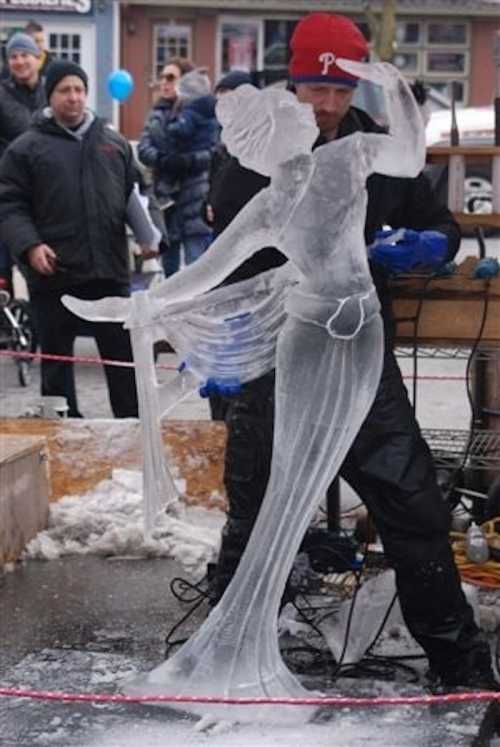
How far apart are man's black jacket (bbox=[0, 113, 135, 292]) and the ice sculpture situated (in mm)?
3334

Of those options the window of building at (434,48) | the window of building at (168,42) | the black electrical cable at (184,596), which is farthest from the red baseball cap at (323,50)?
the window of building at (434,48)

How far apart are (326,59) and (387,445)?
1147 mm

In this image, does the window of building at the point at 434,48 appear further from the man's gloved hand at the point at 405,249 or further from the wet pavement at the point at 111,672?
the man's gloved hand at the point at 405,249

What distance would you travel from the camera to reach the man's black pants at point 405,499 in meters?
4.51

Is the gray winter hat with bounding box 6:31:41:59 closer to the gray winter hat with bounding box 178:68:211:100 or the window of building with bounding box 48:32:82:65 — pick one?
the gray winter hat with bounding box 178:68:211:100

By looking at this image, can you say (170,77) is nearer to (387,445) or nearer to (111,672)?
(111,672)

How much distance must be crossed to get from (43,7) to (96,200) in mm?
26113

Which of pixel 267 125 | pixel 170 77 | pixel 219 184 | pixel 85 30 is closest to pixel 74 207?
pixel 219 184

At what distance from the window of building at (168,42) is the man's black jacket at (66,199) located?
1057 inches

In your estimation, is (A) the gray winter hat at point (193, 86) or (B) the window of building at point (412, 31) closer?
(A) the gray winter hat at point (193, 86)

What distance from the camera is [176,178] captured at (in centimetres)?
1136

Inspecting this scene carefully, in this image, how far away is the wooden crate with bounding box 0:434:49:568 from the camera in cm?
612

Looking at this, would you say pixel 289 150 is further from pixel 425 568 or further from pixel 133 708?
pixel 133 708

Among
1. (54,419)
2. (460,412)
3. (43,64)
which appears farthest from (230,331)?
(43,64)
